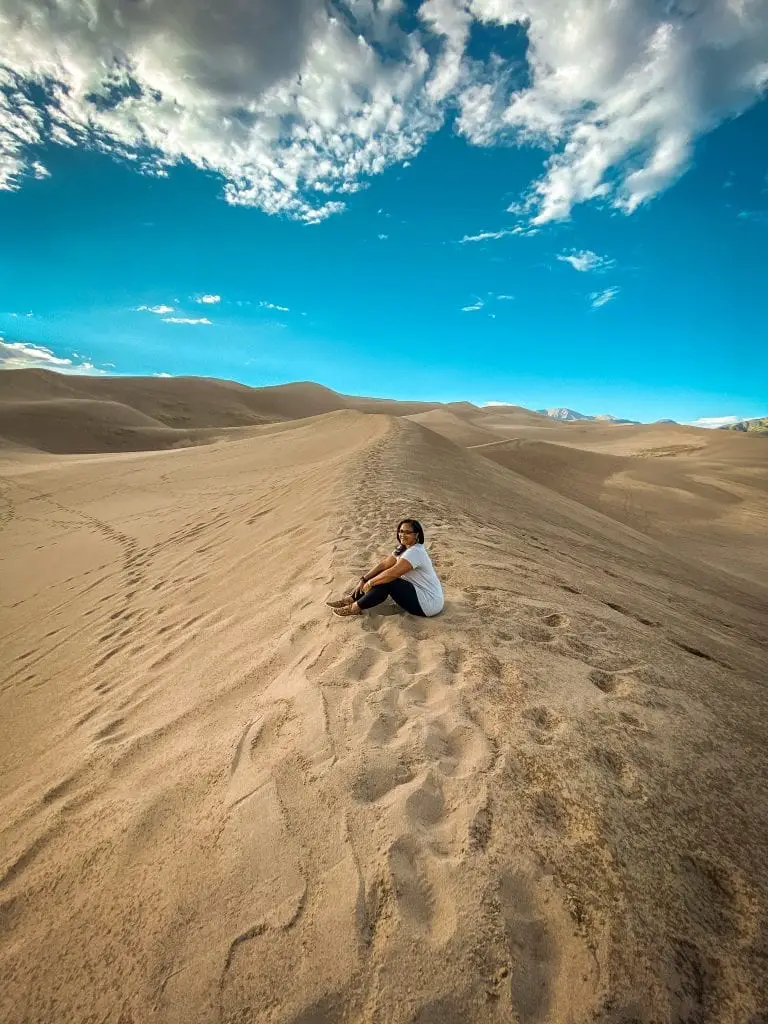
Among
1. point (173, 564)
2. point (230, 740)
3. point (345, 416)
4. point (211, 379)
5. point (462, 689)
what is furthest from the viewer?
point (211, 379)

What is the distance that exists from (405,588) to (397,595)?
10 cm

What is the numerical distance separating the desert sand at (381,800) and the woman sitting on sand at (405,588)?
128 mm

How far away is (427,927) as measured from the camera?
1.65m

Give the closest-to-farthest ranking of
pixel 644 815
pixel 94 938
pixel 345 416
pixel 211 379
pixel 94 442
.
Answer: pixel 94 938 < pixel 644 815 < pixel 345 416 < pixel 94 442 < pixel 211 379

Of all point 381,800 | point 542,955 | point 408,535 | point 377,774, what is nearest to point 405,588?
point 408,535

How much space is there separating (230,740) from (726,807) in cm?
255

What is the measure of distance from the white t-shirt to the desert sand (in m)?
0.13

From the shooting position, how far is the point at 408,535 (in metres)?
4.11

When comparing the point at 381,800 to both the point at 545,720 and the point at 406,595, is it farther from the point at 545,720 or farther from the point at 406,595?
the point at 406,595

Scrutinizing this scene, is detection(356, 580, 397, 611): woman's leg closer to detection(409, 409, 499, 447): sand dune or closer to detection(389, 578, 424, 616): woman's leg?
detection(389, 578, 424, 616): woman's leg

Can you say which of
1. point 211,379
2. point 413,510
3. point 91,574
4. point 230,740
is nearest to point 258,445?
point 91,574

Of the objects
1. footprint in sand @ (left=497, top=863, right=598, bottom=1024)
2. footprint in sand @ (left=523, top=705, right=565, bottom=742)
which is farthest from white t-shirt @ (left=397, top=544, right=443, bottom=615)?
footprint in sand @ (left=497, top=863, right=598, bottom=1024)

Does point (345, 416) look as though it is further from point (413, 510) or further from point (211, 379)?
point (211, 379)

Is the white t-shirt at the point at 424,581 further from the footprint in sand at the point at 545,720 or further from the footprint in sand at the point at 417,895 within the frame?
the footprint in sand at the point at 417,895
